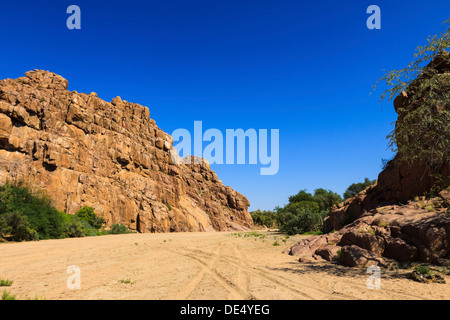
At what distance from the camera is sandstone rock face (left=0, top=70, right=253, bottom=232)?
39031 millimetres

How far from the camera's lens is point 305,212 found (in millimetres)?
30797

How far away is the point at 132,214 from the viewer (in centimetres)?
5050

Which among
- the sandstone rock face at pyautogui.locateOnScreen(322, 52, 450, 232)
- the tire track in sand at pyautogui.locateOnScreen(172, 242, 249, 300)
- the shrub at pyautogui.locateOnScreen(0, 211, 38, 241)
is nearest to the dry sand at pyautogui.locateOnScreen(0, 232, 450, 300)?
the tire track in sand at pyautogui.locateOnScreen(172, 242, 249, 300)

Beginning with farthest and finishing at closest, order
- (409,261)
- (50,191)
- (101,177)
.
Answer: (101,177)
(50,191)
(409,261)

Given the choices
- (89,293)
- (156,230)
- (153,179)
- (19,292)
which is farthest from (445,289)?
(153,179)

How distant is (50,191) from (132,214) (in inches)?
620

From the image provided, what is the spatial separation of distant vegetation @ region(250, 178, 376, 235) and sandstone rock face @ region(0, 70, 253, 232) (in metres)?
25.0

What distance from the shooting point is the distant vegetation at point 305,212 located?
29859 mm

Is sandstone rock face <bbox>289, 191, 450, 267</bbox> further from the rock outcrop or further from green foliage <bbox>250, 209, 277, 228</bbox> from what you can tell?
green foliage <bbox>250, 209, 277, 228</bbox>

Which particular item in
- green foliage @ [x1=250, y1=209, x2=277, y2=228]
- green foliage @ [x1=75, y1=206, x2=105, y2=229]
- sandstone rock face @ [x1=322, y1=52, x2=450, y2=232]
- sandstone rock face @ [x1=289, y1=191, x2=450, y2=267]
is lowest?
green foliage @ [x1=250, y1=209, x2=277, y2=228]

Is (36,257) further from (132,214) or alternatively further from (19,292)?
(132,214)

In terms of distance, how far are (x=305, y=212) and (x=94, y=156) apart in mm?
41822

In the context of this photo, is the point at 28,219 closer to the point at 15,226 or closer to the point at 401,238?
the point at 15,226
